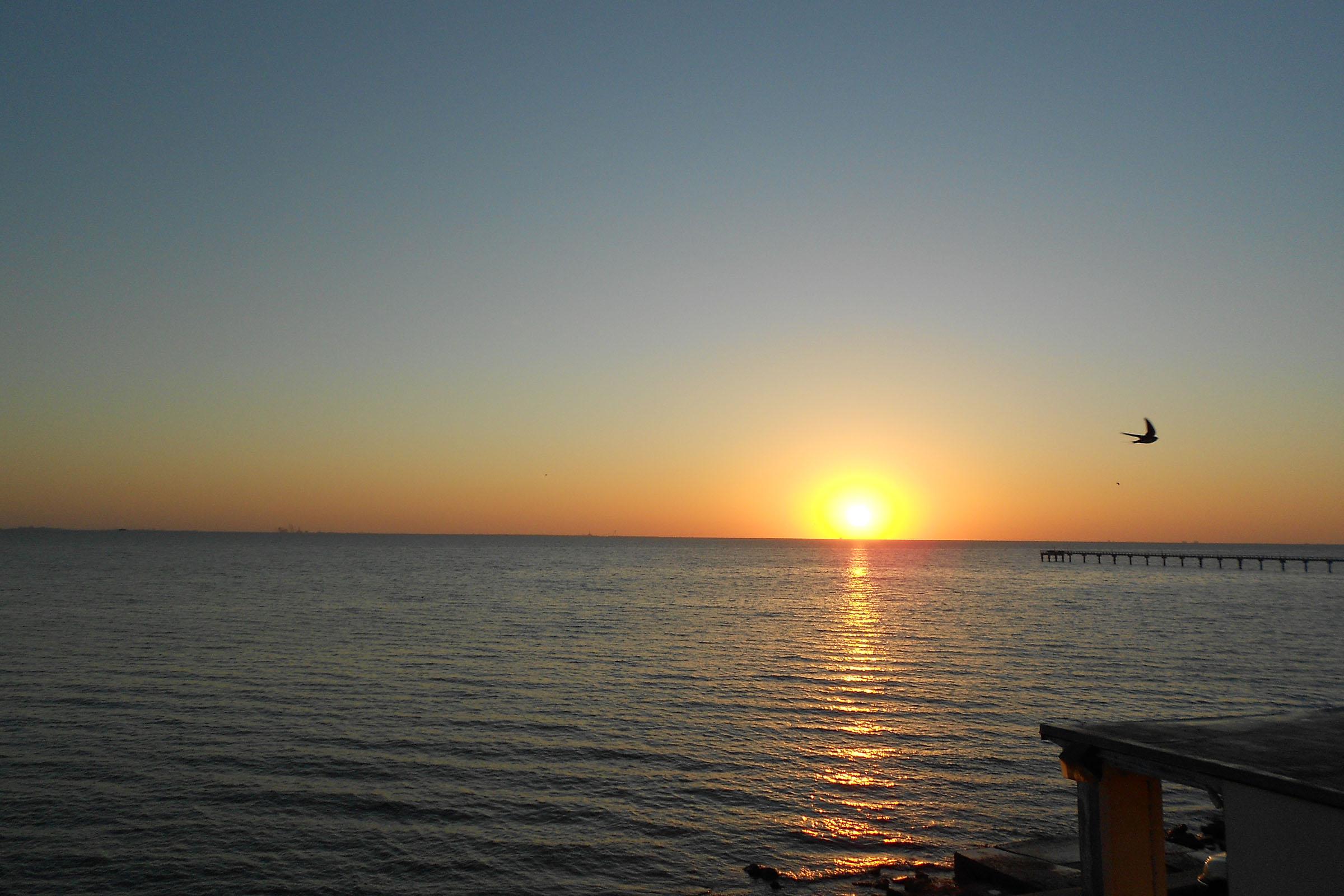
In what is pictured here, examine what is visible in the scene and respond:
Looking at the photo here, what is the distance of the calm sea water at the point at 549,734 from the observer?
17922 mm

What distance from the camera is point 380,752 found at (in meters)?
25.0

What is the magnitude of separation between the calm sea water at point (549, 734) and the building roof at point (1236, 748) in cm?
871

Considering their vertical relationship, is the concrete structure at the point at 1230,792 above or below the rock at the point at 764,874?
above

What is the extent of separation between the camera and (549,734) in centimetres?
2748

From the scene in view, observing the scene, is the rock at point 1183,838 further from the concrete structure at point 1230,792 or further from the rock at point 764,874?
the rock at point 764,874

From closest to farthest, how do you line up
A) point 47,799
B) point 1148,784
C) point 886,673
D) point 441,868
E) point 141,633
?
1. point 1148,784
2. point 441,868
3. point 47,799
4. point 886,673
5. point 141,633

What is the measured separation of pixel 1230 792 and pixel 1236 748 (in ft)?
3.37

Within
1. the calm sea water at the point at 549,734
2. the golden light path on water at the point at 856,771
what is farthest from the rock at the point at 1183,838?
the golden light path on water at the point at 856,771

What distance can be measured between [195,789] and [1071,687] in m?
33.4

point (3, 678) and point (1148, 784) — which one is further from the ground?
point (1148, 784)

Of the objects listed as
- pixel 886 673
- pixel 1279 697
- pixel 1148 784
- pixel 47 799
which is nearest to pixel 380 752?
pixel 47 799

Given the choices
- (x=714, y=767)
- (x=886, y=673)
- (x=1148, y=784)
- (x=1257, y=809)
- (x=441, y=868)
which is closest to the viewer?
(x=1257, y=809)

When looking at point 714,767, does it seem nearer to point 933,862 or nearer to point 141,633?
point 933,862

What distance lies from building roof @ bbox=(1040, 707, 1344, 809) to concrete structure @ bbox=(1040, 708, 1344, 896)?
14 mm
